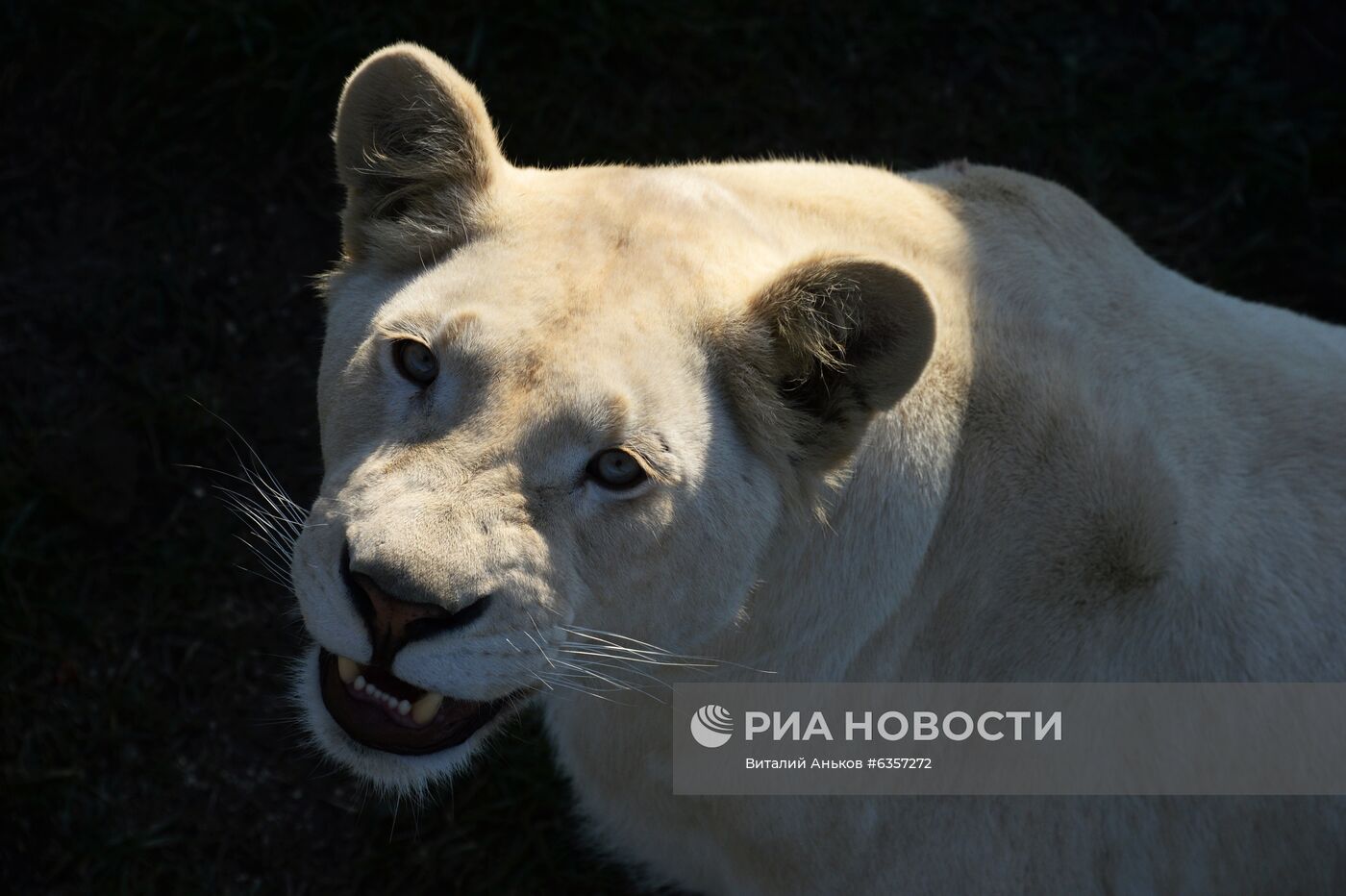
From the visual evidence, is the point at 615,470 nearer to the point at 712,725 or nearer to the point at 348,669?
the point at 348,669

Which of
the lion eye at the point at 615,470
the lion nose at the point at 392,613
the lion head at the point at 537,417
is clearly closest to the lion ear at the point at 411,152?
the lion head at the point at 537,417

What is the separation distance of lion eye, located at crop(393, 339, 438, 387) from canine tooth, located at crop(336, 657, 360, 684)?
63 cm

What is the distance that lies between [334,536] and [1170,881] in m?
2.39

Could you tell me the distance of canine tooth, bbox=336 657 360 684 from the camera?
8.90ft

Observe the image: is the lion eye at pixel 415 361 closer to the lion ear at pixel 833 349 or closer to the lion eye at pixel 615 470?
the lion eye at pixel 615 470

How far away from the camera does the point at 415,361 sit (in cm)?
263

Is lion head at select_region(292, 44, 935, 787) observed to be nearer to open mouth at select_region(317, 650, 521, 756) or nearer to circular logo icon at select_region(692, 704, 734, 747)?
open mouth at select_region(317, 650, 521, 756)

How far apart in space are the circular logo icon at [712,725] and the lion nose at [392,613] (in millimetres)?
1007

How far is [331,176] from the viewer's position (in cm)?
559

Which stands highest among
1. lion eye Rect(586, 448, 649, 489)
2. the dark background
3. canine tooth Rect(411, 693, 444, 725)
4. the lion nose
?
lion eye Rect(586, 448, 649, 489)
